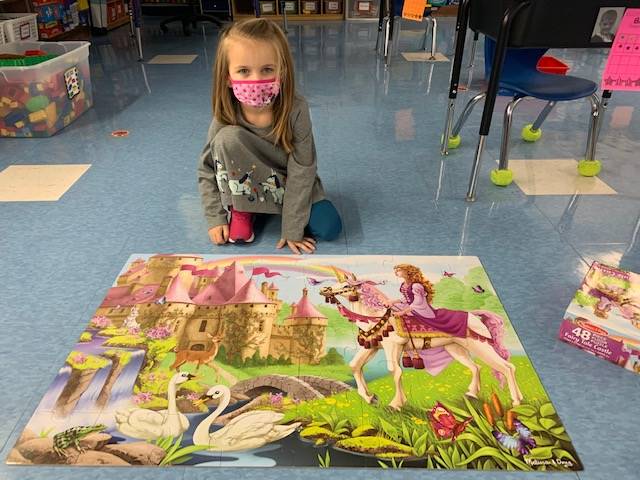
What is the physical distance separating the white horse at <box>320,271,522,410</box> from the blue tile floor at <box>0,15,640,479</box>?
6 centimetres

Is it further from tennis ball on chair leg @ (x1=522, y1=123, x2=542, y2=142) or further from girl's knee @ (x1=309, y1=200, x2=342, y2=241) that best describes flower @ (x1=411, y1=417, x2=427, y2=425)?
tennis ball on chair leg @ (x1=522, y1=123, x2=542, y2=142)

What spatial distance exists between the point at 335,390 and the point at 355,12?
449cm

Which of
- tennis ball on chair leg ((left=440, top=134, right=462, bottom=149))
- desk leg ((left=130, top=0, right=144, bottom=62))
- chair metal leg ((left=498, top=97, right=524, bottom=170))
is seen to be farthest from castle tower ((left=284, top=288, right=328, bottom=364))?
desk leg ((left=130, top=0, right=144, bottom=62))

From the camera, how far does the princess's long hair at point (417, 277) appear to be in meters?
1.08

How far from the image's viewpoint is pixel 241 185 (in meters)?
1.26

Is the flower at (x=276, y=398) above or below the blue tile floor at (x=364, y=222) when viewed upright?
below

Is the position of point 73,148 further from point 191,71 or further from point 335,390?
point 335,390

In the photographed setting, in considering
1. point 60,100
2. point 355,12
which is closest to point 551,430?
point 60,100

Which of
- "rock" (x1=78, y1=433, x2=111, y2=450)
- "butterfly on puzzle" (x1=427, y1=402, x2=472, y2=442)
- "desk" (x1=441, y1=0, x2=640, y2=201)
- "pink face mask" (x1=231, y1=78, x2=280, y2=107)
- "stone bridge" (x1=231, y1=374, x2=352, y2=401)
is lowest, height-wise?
"rock" (x1=78, y1=433, x2=111, y2=450)

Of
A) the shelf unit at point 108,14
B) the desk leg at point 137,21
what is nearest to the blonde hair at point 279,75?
the desk leg at point 137,21

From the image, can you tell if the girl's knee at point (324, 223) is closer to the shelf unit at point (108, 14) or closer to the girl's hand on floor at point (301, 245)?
the girl's hand on floor at point (301, 245)

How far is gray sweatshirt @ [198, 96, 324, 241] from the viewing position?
122 centimetres

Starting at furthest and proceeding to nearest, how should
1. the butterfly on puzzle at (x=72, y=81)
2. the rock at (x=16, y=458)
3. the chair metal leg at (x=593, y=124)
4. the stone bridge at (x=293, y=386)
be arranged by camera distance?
the butterfly on puzzle at (x=72, y=81), the chair metal leg at (x=593, y=124), the stone bridge at (x=293, y=386), the rock at (x=16, y=458)

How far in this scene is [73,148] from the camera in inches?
73.2
